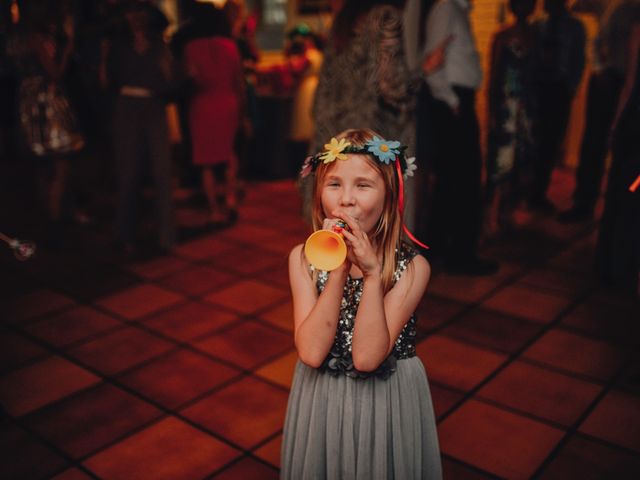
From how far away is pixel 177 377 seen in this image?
8.61ft

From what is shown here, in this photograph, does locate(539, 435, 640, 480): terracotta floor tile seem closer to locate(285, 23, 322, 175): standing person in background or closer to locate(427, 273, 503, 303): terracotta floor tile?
locate(427, 273, 503, 303): terracotta floor tile

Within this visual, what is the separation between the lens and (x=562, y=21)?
4.50m

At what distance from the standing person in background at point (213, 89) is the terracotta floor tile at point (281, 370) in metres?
2.13

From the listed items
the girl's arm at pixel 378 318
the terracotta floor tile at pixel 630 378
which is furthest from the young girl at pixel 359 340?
the terracotta floor tile at pixel 630 378

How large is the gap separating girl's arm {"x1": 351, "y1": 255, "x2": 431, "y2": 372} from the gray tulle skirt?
11cm

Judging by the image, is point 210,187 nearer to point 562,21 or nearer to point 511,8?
point 511,8

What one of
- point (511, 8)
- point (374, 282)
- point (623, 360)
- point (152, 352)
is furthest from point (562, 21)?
point (374, 282)

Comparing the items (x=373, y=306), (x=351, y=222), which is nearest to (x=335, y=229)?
(x=351, y=222)

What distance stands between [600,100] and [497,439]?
3122 mm

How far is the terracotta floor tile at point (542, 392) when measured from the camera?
2.36 m

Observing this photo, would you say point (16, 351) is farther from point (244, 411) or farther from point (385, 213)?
point (385, 213)

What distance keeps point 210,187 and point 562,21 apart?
2.84 meters

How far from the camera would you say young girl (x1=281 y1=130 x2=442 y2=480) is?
136cm

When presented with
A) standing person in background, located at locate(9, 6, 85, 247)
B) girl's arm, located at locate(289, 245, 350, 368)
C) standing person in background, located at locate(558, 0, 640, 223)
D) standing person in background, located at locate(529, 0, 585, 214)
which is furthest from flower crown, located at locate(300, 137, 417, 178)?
standing person in background, located at locate(529, 0, 585, 214)
